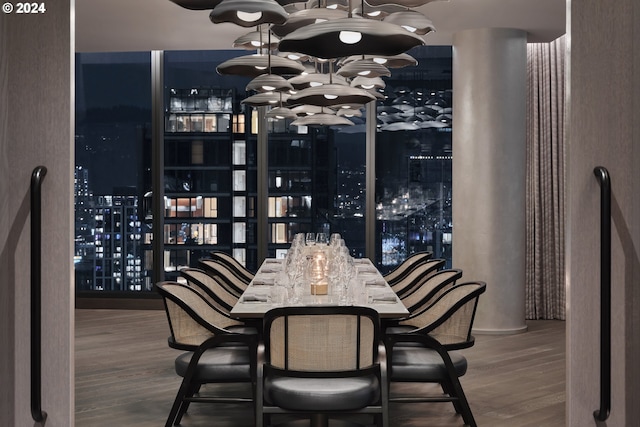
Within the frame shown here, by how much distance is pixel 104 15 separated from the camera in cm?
801

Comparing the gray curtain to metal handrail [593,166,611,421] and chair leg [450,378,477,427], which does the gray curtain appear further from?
metal handrail [593,166,611,421]

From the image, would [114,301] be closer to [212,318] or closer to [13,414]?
[212,318]

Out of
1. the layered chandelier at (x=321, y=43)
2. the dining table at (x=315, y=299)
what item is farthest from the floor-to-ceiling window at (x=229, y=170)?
the dining table at (x=315, y=299)

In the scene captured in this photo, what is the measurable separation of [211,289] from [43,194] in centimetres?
317

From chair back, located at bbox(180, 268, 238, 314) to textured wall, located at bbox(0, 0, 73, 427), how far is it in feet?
9.18

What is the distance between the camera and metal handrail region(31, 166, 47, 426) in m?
2.48

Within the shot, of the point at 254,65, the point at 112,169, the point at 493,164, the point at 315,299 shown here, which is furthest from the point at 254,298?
the point at 112,169

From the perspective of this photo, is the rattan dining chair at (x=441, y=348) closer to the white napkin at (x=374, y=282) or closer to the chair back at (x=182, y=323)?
the white napkin at (x=374, y=282)

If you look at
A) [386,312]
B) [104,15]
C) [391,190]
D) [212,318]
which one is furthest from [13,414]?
[391,190]

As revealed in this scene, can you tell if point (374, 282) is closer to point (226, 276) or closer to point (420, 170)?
point (226, 276)

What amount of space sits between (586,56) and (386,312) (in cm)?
199

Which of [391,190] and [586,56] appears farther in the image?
[391,190]

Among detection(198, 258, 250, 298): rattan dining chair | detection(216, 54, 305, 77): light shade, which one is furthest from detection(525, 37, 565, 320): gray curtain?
detection(216, 54, 305, 77): light shade

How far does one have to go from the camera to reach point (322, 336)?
3.71 meters
